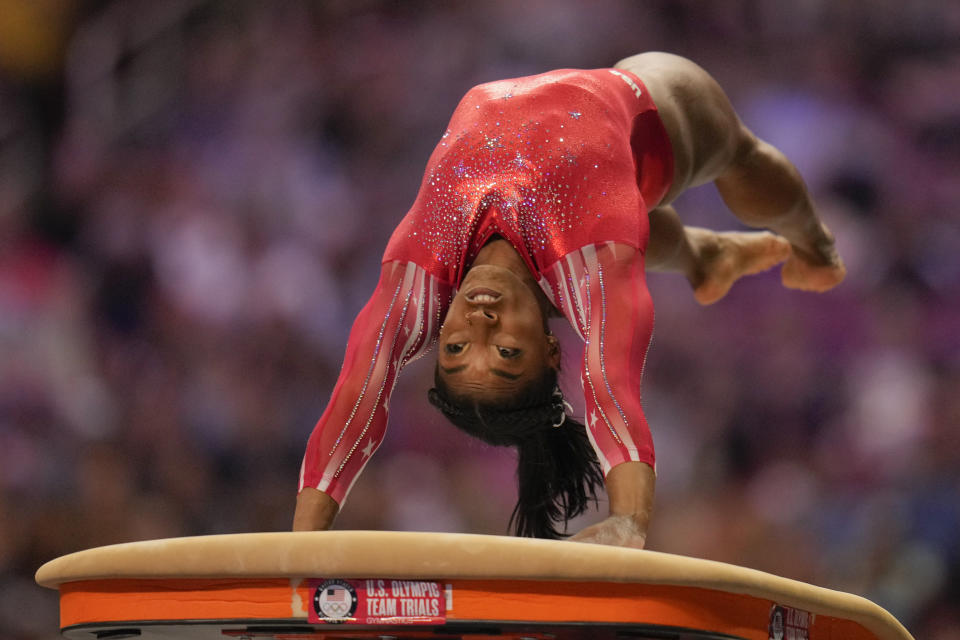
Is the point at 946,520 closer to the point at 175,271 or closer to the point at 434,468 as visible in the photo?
the point at 434,468

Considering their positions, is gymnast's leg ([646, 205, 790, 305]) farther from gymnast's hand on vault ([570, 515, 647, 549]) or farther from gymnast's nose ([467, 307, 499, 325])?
gymnast's hand on vault ([570, 515, 647, 549])

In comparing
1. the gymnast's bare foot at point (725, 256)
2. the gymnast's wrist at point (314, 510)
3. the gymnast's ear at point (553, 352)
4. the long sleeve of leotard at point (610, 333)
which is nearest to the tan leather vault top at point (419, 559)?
the long sleeve of leotard at point (610, 333)

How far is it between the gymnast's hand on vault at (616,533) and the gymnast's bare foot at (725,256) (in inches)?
58.1

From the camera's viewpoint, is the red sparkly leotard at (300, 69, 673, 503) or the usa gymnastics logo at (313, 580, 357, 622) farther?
the red sparkly leotard at (300, 69, 673, 503)

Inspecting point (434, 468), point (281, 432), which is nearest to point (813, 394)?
point (434, 468)

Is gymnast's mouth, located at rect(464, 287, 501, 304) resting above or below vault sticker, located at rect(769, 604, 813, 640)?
above

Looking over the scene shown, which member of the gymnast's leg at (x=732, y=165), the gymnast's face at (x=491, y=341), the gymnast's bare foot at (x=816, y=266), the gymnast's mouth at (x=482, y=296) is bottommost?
the gymnast's face at (x=491, y=341)

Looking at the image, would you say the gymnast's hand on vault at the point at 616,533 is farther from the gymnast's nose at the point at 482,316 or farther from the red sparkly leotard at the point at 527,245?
the gymnast's nose at the point at 482,316

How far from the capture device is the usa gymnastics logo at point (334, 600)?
3.68ft

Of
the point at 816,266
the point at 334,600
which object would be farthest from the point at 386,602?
the point at 816,266

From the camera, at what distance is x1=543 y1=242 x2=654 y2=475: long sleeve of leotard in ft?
5.18

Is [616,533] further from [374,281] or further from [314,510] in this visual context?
[374,281]

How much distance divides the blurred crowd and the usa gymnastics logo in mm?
2293

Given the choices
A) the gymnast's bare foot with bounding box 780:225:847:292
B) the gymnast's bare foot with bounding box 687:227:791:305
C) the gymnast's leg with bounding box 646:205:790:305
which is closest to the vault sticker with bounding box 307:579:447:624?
the gymnast's leg with bounding box 646:205:790:305
